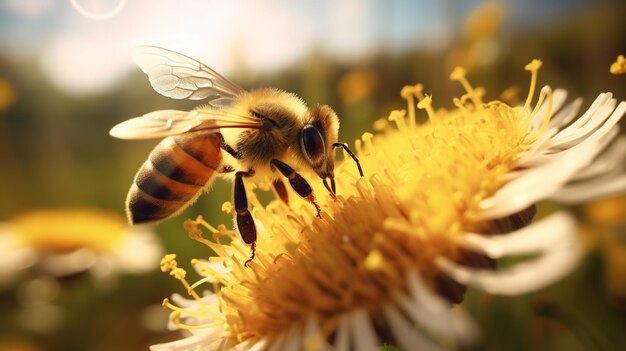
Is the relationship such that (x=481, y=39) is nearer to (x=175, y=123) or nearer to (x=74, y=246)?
(x=175, y=123)

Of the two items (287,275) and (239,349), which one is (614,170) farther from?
(239,349)

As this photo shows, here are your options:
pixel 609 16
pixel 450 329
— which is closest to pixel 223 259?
pixel 450 329

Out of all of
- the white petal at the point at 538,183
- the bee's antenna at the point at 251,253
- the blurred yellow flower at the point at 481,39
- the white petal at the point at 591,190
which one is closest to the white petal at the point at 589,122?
the white petal at the point at 538,183

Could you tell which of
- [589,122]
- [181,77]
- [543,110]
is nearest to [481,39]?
[543,110]

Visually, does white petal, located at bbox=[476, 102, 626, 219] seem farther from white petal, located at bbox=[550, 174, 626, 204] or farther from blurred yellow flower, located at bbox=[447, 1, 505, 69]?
blurred yellow flower, located at bbox=[447, 1, 505, 69]

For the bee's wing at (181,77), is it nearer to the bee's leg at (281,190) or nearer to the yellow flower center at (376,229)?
the bee's leg at (281,190)

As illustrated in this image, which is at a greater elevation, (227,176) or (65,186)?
(65,186)
